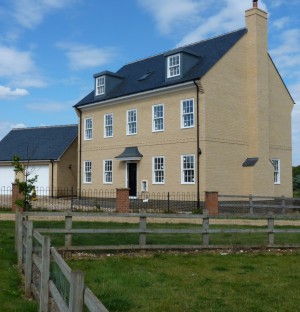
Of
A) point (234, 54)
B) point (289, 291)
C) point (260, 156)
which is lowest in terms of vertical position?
point (289, 291)

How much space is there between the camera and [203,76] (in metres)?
25.9

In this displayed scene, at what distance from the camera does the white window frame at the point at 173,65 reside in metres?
27.9

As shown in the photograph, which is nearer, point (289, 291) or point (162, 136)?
point (289, 291)

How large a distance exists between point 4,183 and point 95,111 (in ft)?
41.3

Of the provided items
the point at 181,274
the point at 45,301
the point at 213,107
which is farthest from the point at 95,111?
the point at 45,301

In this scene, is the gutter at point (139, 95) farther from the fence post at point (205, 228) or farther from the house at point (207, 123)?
the fence post at point (205, 228)

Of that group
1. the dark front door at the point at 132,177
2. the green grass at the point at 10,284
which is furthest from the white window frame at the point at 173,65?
the green grass at the point at 10,284

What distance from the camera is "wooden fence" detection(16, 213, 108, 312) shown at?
4.02 meters

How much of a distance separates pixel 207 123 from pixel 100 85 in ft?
35.3

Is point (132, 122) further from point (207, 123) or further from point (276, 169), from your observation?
point (276, 169)

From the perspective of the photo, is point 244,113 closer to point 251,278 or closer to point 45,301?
point 251,278

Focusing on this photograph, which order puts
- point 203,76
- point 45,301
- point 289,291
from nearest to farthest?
1. point 45,301
2. point 289,291
3. point 203,76

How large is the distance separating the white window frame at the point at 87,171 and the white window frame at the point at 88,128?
5.80 ft

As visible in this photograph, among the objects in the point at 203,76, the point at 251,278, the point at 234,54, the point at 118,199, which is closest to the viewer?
the point at 251,278
